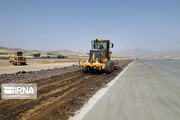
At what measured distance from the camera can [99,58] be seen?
12.8 m

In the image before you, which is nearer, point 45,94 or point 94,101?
point 94,101

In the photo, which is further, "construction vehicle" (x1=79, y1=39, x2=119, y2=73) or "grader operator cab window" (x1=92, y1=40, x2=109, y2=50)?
"grader operator cab window" (x1=92, y1=40, x2=109, y2=50)

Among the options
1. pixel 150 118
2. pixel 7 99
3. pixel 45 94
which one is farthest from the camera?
pixel 45 94

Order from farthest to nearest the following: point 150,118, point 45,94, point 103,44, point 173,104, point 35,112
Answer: point 103,44
point 45,94
point 173,104
point 35,112
point 150,118

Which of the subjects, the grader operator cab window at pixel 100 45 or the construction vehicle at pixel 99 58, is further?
the grader operator cab window at pixel 100 45

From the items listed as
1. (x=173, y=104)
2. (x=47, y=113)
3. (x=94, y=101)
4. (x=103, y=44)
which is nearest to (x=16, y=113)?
(x=47, y=113)

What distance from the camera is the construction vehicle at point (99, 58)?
1230cm

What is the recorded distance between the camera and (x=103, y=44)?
46.8ft

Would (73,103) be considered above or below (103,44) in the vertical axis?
below

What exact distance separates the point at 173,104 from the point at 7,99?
6.40 metres

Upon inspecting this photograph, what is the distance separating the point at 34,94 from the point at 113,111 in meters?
3.67

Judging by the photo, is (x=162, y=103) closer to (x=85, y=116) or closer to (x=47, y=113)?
Result: (x=85, y=116)

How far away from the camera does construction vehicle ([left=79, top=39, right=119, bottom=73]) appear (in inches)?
484

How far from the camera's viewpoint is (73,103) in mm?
5211
